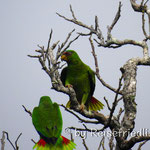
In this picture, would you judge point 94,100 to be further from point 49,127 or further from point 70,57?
point 49,127

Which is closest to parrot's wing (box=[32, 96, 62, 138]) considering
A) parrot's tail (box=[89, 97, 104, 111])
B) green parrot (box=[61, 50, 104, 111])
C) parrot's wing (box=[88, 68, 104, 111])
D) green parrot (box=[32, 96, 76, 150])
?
green parrot (box=[32, 96, 76, 150])

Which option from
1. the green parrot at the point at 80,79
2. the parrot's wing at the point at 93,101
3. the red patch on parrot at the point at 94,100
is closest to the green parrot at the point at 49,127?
the green parrot at the point at 80,79

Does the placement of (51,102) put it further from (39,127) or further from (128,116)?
(128,116)

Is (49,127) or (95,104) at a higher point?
(95,104)

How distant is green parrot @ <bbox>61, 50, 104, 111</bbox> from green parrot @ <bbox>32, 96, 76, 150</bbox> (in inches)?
55.2

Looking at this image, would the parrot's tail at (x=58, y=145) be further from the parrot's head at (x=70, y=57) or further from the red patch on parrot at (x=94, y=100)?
the parrot's head at (x=70, y=57)

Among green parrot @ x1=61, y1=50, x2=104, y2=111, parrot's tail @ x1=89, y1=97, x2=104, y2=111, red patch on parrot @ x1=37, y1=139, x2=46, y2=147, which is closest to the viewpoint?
red patch on parrot @ x1=37, y1=139, x2=46, y2=147

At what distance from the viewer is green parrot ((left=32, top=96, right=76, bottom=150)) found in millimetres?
4266

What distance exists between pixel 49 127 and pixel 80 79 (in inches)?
72.6

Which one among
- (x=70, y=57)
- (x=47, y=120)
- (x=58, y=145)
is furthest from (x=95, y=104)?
(x=47, y=120)

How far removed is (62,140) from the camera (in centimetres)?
447

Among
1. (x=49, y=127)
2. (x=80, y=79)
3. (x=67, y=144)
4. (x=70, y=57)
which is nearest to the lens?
(x=49, y=127)

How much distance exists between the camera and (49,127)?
426cm

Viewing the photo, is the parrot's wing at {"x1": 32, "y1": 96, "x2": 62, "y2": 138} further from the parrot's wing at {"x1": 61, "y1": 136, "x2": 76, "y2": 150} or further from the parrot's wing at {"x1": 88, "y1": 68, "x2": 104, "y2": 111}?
the parrot's wing at {"x1": 88, "y1": 68, "x2": 104, "y2": 111}
